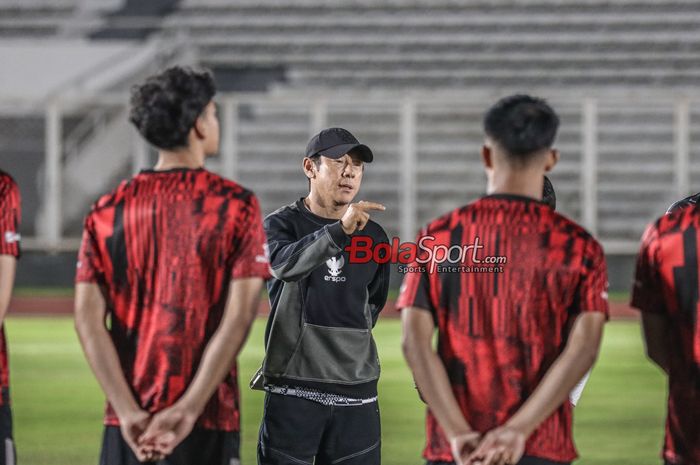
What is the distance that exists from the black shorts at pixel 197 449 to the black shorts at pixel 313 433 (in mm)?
775

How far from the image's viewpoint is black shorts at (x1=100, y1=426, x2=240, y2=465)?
2830 mm

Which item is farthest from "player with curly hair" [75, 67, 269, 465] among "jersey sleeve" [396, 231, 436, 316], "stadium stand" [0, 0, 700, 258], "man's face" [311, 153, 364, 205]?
"stadium stand" [0, 0, 700, 258]

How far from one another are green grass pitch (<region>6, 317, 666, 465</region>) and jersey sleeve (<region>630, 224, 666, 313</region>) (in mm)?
3048

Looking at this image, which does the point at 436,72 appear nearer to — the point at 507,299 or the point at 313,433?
the point at 313,433

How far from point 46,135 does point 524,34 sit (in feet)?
24.9

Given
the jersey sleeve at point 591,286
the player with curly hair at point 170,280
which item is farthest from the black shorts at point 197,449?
the jersey sleeve at point 591,286

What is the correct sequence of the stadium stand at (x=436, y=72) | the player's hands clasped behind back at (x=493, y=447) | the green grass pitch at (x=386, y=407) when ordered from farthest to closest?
1. the stadium stand at (x=436, y=72)
2. the green grass pitch at (x=386, y=407)
3. the player's hands clasped behind back at (x=493, y=447)

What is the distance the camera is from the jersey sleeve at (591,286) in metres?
2.65

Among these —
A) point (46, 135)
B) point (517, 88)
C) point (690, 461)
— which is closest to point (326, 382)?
point (690, 461)

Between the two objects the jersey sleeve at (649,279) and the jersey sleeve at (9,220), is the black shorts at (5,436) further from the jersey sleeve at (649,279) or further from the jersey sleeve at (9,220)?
the jersey sleeve at (649,279)

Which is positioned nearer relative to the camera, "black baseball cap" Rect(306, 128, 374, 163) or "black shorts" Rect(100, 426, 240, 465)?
"black shorts" Rect(100, 426, 240, 465)

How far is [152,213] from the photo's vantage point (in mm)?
2789

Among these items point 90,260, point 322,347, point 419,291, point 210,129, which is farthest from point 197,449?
point 322,347

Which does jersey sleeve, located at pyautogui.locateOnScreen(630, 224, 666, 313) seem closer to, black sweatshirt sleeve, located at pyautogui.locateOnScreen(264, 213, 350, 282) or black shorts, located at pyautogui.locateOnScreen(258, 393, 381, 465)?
black sweatshirt sleeve, located at pyautogui.locateOnScreen(264, 213, 350, 282)
